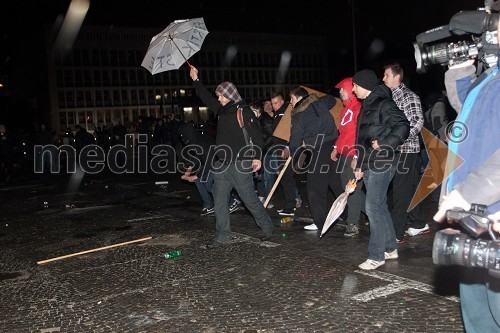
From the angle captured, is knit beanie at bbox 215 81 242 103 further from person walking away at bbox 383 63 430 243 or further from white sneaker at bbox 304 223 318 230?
white sneaker at bbox 304 223 318 230

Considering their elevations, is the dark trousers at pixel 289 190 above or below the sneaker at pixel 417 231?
above

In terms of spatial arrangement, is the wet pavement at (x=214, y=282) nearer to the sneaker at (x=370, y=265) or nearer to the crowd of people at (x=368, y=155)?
the sneaker at (x=370, y=265)

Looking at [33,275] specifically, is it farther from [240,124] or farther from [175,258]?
[240,124]

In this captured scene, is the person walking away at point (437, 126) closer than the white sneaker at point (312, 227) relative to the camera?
No

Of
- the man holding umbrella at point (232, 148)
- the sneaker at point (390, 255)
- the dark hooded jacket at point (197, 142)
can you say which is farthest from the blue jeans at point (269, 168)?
the sneaker at point (390, 255)

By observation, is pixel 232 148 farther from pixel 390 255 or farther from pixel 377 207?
pixel 390 255

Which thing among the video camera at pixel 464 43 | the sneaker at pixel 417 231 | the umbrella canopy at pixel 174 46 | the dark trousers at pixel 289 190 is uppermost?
the umbrella canopy at pixel 174 46

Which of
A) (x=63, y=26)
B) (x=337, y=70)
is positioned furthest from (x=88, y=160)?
(x=63, y=26)

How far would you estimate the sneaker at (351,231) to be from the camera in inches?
264

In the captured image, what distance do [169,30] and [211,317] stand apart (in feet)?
14.3

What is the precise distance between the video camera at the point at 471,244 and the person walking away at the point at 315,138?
4429mm

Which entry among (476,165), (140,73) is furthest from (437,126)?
(140,73)

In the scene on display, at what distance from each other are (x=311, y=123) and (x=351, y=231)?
1441 mm

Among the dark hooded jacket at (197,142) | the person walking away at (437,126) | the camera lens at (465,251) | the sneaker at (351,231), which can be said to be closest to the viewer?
the camera lens at (465,251)
